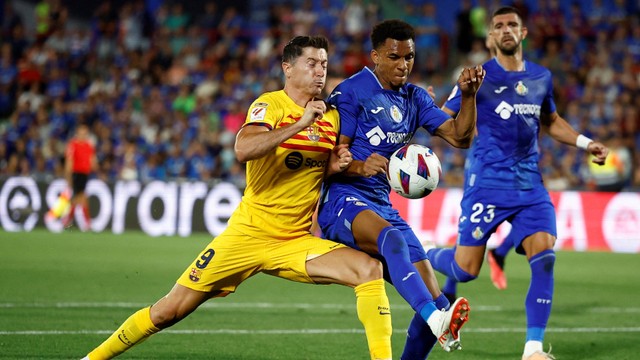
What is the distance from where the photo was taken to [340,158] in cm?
618

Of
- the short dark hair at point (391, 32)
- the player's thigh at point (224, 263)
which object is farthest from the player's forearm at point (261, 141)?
the short dark hair at point (391, 32)

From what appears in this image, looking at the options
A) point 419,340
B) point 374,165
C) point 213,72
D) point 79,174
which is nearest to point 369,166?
point 374,165

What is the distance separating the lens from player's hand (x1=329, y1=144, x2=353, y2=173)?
6133 millimetres

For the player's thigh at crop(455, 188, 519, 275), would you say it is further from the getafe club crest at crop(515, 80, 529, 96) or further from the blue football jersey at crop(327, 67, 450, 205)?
the blue football jersey at crop(327, 67, 450, 205)

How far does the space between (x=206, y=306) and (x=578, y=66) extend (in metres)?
14.8

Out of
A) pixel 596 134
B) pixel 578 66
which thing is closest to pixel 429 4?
pixel 578 66

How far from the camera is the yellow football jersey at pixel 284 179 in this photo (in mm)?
6176

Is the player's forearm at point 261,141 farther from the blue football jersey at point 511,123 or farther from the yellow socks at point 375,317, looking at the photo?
the blue football jersey at point 511,123

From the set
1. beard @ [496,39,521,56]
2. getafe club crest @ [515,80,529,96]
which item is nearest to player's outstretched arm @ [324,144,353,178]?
getafe club crest @ [515,80,529,96]

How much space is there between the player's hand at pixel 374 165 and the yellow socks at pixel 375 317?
2.59 ft

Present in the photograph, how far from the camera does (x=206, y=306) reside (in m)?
10.2

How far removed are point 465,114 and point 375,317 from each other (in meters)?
1.56

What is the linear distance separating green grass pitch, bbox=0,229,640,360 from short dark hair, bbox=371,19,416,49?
2.41 meters

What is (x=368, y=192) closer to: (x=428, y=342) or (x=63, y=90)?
(x=428, y=342)
